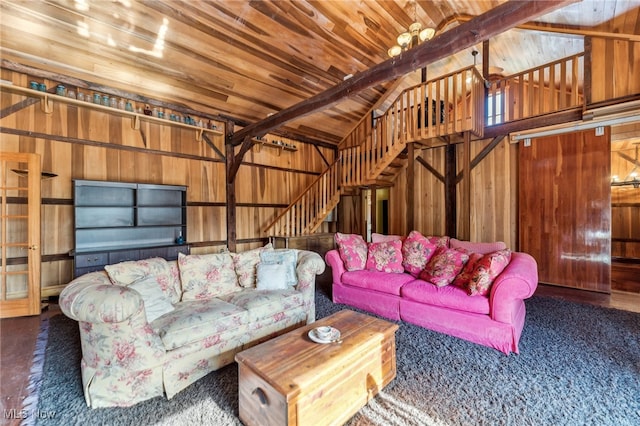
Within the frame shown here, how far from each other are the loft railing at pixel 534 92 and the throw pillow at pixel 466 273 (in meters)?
3.44

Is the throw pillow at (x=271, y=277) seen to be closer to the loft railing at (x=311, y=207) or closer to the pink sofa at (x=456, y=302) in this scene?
the pink sofa at (x=456, y=302)

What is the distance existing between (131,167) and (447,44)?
4746mm

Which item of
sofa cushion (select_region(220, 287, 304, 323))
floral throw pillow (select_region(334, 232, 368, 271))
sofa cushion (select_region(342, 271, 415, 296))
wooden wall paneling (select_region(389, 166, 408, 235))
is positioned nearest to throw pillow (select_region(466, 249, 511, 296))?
sofa cushion (select_region(342, 271, 415, 296))

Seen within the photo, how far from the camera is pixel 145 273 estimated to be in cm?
244

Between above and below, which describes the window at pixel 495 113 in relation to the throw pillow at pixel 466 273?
above

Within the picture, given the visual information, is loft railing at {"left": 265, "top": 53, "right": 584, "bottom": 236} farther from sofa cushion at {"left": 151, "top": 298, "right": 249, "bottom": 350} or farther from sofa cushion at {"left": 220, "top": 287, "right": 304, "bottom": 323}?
sofa cushion at {"left": 151, "top": 298, "right": 249, "bottom": 350}

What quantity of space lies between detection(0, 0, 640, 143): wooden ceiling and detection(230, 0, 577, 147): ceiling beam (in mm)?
833

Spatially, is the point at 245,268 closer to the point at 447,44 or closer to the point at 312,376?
the point at 312,376

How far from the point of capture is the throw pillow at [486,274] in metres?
2.64

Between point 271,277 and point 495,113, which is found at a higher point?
point 495,113

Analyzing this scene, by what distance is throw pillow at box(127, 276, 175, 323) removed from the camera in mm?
2195

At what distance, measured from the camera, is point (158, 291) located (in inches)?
92.2
